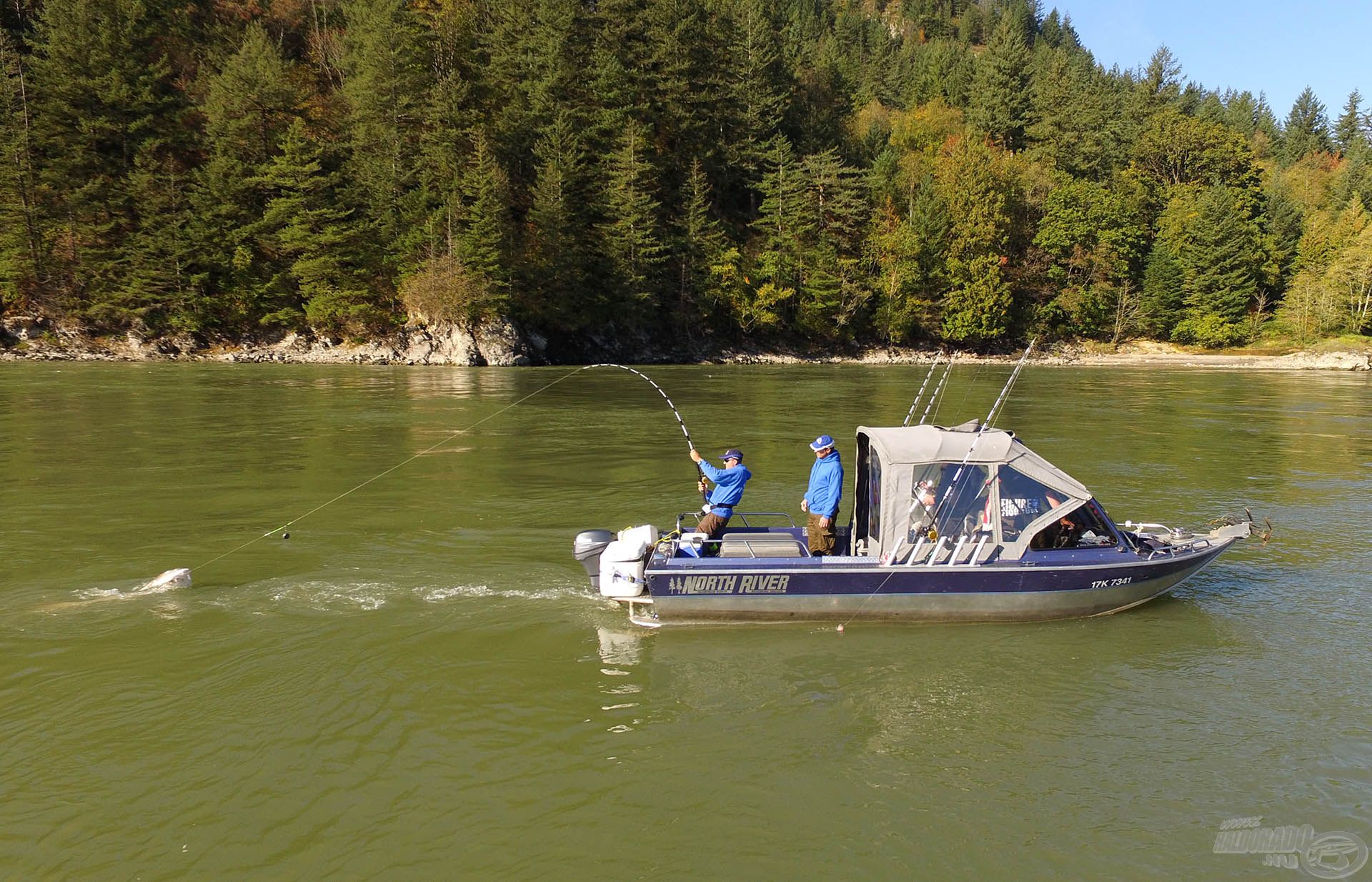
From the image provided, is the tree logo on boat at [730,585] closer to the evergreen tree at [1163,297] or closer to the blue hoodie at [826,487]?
the blue hoodie at [826,487]

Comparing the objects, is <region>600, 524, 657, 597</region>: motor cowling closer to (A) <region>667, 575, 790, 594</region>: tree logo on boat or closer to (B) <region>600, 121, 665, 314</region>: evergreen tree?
(A) <region>667, 575, 790, 594</region>: tree logo on boat

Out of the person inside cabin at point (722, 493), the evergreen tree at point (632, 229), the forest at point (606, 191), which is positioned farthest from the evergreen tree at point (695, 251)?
the person inside cabin at point (722, 493)

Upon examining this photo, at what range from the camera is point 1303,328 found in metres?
68.0

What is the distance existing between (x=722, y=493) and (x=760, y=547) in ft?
3.07

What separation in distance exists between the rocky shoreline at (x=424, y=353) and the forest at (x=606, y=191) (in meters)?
1.34

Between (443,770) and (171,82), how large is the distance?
6714 centimetres

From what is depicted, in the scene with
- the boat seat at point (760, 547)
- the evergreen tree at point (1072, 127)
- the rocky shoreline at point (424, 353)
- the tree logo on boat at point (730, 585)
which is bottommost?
the tree logo on boat at point (730, 585)

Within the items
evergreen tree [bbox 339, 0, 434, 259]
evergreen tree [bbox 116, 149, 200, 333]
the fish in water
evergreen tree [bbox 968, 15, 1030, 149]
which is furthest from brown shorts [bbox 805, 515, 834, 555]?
evergreen tree [bbox 968, 15, 1030, 149]

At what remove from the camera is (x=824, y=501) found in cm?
1031

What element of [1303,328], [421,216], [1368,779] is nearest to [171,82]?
[421,216]

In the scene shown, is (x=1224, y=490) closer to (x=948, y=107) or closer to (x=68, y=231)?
(x=68, y=231)

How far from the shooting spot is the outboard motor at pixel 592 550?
9992mm

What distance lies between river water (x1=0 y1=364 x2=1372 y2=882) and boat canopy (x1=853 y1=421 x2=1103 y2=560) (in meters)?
1.20

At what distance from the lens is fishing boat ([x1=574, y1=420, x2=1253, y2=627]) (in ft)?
31.7
